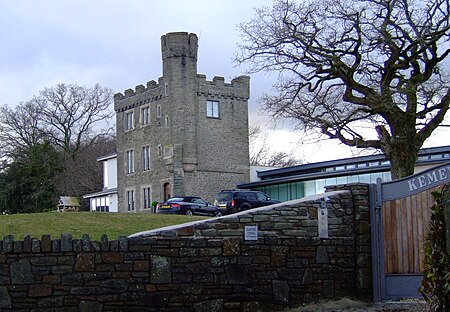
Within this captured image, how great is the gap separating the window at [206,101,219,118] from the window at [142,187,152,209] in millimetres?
8814

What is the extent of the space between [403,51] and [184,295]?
20.2 meters

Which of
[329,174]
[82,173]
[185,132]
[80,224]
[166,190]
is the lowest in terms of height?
[80,224]

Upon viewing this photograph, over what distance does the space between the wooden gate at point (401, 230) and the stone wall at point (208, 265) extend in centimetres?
30

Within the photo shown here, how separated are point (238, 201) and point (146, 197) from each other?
23.6m

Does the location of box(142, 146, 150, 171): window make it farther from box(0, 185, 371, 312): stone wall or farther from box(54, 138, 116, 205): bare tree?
box(0, 185, 371, 312): stone wall

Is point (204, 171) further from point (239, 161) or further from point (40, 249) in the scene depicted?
point (40, 249)

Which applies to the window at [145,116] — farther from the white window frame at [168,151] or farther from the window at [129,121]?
the white window frame at [168,151]

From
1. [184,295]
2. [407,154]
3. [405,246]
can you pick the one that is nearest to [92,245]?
[184,295]

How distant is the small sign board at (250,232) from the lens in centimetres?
1253

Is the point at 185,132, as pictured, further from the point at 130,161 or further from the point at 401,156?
the point at 401,156

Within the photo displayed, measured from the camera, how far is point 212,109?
60.7 m

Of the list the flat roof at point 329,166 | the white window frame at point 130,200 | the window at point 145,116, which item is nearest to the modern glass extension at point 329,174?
the flat roof at point 329,166

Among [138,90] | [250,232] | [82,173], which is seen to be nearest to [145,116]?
[138,90]

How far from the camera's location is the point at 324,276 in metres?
13.1
